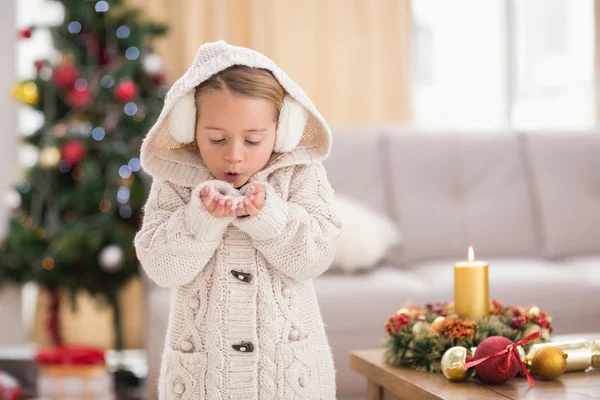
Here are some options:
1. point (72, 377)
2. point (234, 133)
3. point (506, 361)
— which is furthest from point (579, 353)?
point (72, 377)

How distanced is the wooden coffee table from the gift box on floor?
63.0 inches

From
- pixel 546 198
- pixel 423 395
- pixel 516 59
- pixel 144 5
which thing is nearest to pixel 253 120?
pixel 423 395

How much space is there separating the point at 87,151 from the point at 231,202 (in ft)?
7.93

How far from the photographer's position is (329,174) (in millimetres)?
3150

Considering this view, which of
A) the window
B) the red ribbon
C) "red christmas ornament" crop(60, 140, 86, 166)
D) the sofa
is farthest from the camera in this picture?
the window

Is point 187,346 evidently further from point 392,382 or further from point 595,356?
point 595,356

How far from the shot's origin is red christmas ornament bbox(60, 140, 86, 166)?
3275 millimetres

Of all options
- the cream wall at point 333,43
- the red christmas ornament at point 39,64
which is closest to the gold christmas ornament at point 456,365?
the red christmas ornament at point 39,64

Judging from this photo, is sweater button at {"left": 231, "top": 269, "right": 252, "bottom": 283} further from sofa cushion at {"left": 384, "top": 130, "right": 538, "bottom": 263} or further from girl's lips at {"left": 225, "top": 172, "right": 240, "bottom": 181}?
sofa cushion at {"left": 384, "top": 130, "right": 538, "bottom": 263}

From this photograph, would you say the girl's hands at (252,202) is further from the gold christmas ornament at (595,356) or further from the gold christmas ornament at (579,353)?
the gold christmas ornament at (595,356)

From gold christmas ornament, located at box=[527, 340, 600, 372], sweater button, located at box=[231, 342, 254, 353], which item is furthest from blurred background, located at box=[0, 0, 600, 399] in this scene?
sweater button, located at box=[231, 342, 254, 353]

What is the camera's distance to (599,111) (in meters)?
4.48

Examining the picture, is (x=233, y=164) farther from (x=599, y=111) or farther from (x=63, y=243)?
Answer: (x=599, y=111)

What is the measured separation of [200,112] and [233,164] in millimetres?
111
